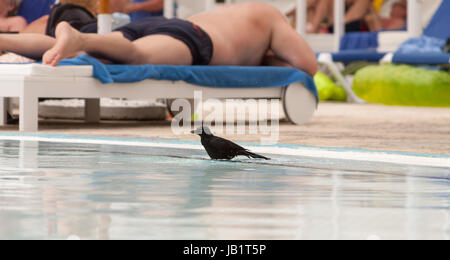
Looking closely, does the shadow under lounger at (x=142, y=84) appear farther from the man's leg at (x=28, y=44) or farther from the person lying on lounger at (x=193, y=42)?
the man's leg at (x=28, y=44)

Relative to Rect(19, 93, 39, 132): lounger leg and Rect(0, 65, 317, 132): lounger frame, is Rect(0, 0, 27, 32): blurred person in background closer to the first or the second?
Rect(0, 65, 317, 132): lounger frame

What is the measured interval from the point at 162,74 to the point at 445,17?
6474 mm

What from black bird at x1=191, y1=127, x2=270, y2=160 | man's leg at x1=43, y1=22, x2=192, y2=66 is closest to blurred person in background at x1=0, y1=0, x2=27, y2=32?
man's leg at x1=43, y1=22, x2=192, y2=66

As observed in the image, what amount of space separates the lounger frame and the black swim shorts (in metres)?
0.27

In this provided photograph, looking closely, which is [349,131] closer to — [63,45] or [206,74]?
[206,74]

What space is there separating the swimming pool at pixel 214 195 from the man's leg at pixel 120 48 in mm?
1388

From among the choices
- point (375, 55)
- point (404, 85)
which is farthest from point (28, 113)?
point (375, 55)

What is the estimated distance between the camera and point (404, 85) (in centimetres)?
1077

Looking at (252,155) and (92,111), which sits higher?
(92,111)

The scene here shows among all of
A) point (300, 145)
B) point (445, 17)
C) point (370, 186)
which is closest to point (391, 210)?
point (370, 186)

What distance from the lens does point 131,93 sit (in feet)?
20.4

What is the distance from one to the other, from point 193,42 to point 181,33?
4.5 inches

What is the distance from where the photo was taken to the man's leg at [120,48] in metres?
5.73

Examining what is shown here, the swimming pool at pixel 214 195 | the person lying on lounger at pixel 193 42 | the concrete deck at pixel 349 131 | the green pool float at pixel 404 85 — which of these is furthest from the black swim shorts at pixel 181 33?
the green pool float at pixel 404 85
